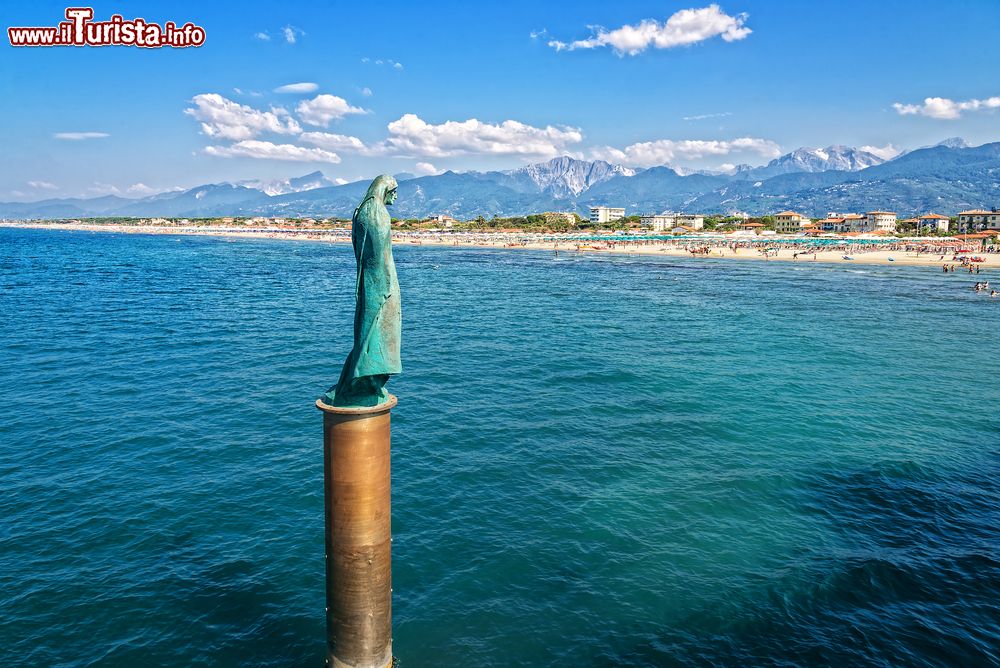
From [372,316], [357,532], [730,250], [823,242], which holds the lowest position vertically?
[357,532]

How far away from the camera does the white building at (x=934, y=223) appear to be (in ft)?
566

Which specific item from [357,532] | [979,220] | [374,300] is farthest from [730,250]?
[357,532]

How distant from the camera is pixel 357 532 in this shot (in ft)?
30.8

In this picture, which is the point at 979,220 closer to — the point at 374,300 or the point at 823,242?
the point at 823,242

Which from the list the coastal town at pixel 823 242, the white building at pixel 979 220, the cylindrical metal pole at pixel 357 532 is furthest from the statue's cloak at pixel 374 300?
the white building at pixel 979 220

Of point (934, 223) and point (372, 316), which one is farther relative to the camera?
point (934, 223)

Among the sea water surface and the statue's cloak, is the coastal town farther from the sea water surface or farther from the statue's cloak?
the statue's cloak

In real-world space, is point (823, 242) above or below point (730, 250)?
above

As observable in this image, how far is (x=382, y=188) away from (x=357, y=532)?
5375 millimetres

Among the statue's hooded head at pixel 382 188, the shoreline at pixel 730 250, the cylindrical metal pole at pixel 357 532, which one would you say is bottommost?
the cylindrical metal pole at pixel 357 532

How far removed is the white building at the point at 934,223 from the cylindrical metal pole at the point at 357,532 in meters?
201

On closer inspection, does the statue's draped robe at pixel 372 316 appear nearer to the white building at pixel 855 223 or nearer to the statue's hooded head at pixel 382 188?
the statue's hooded head at pixel 382 188

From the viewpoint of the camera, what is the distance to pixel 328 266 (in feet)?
350

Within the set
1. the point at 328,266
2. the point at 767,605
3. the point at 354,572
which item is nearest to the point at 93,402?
the point at 354,572
